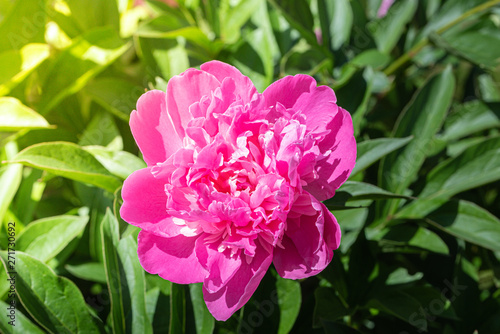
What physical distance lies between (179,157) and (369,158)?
27 cm

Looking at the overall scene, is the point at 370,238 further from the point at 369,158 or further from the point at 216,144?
the point at 216,144

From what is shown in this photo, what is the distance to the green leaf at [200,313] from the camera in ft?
1.94

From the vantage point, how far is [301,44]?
3.27ft

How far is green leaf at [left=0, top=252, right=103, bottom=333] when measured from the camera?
57cm

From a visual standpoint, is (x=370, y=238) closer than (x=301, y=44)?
Yes

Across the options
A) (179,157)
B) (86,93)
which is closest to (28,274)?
(179,157)

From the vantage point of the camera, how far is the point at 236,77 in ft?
1.73

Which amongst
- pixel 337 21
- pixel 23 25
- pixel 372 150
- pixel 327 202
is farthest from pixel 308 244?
pixel 23 25

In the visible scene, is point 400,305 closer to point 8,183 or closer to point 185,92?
point 185,92

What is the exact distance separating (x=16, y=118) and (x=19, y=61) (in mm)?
136

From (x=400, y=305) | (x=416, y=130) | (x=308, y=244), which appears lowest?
(x=400, y=305)

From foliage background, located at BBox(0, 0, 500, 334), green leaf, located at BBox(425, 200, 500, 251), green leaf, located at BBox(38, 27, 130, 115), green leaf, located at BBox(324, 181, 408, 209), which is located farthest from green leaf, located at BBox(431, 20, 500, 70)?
green leaf, located at BBox(38, 27, 130, 115)

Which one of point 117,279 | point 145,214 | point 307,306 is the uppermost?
point 145,214

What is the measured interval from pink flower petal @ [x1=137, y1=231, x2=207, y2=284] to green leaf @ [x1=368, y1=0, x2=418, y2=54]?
63 centimetres
